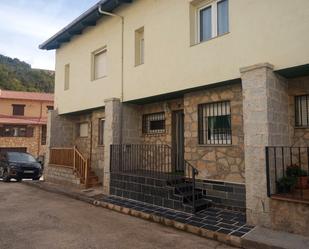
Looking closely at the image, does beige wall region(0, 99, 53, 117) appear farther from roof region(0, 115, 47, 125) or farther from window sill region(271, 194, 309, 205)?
window sill region(271, 194, 309, 205)

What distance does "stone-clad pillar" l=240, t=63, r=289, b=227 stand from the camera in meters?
5.54

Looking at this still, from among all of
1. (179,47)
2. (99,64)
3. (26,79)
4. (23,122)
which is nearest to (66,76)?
(99,64)

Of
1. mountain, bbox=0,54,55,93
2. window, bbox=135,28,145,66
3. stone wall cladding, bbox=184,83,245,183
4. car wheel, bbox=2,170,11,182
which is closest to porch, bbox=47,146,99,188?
car wheel, bbox=2,170,11,182

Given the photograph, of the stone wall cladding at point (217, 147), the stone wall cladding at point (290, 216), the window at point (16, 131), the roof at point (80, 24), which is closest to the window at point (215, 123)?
the stone wall cladding at point (217, 147)

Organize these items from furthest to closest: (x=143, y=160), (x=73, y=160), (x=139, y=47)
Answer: (x=73, y=160) → (x=143, y=160) → (x=139, y=47)

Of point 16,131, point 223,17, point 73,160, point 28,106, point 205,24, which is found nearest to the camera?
point 223,17

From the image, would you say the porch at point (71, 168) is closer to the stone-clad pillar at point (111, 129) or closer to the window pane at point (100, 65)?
the stone-clad pillar at point (111, 129)

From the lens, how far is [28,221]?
6.55 m

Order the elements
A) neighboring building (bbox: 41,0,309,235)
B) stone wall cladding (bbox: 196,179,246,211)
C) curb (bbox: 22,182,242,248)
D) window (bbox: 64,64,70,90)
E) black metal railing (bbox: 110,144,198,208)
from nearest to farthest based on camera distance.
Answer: curb (bbox: 22,182,242,248) → neighboring building (bbox: 41,0,309,235) → stone wall cladding (bbox: 196,179,246,211) → black metal railing (bbox: 110,144,198,208) → window (bbox: 64,64,70,90)

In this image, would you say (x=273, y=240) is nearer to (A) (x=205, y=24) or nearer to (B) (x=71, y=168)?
(A) (x=205, y=24)

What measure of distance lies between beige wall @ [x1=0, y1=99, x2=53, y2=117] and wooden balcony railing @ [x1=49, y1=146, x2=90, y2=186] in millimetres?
19990

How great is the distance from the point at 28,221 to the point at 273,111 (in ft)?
19.5

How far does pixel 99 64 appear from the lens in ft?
37.3

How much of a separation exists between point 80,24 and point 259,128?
28.2 feet
